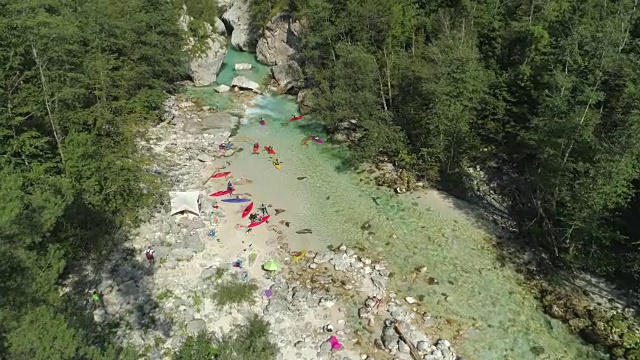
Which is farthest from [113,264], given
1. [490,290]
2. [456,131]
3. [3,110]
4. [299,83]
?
[299,83]

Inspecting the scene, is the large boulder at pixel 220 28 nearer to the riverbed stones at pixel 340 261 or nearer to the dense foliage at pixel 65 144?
the dense foliage at pixel 65 144

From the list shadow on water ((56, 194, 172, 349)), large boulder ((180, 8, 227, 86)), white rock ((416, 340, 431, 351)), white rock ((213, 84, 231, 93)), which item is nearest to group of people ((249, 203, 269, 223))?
shadow on water ((56, 194, 172, 349))

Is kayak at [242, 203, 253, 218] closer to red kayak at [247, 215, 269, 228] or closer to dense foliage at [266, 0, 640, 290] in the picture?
red kayak at [247, 215, 269, 228]

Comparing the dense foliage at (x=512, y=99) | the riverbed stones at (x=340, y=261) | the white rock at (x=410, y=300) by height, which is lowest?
the riverbed stones at (x=340, y=261)

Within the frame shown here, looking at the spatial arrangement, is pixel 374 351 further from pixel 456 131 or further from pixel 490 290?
pixel 456 131

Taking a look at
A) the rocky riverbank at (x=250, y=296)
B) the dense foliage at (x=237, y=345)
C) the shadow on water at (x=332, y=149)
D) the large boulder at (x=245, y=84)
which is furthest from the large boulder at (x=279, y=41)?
the dense foliage at (x=237, y=345)

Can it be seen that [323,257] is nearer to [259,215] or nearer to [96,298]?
[259,215]
